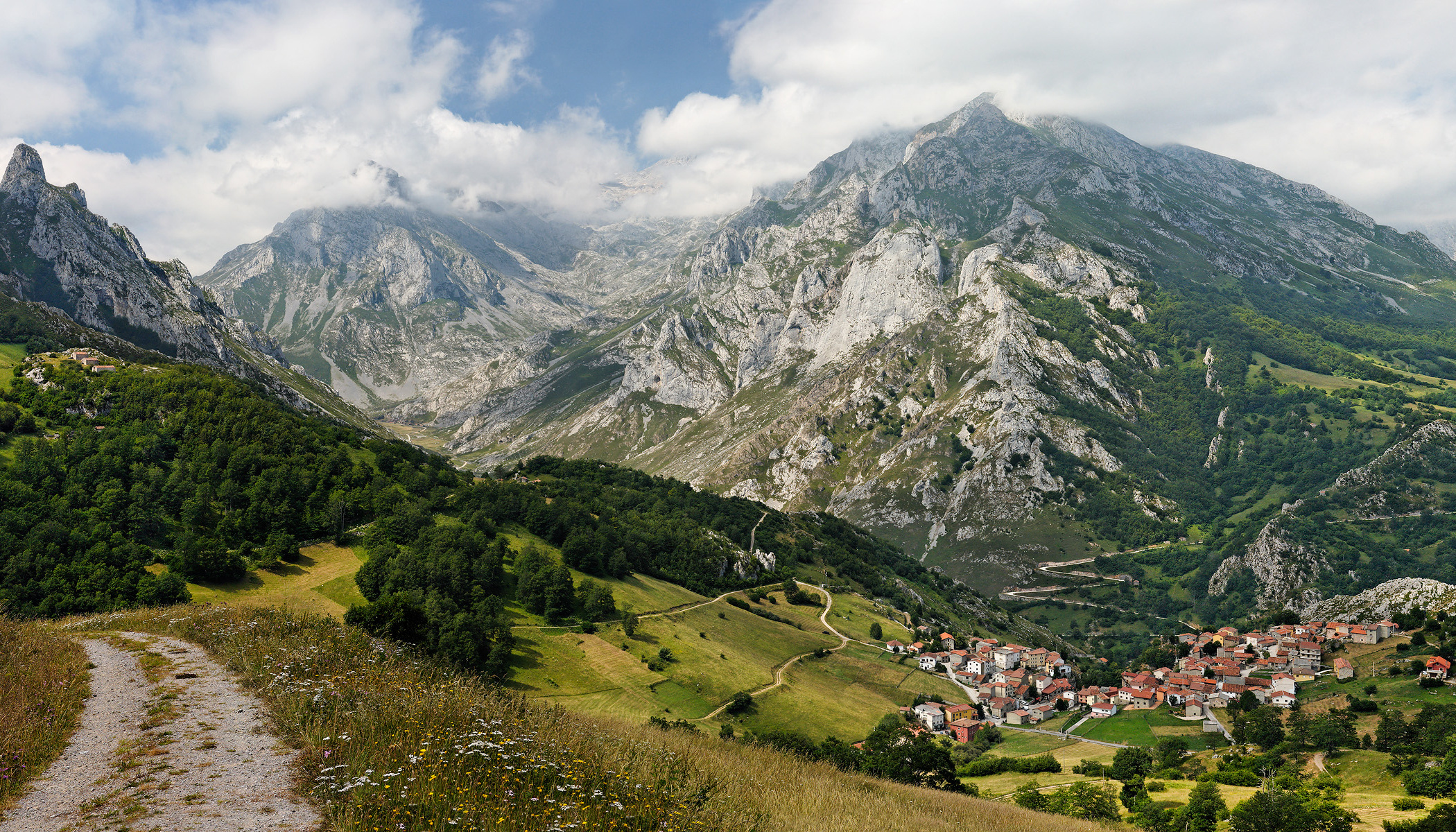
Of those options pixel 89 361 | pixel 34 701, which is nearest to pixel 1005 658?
pixel 34 701

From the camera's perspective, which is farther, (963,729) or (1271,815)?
(963,729)

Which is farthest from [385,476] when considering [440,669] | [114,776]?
[114,776]

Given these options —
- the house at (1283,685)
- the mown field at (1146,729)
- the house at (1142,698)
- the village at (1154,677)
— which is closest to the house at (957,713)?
the village at (1154,677)

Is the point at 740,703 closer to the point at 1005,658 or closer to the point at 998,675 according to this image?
the point at 998,675

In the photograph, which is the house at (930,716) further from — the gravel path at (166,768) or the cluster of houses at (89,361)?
the cluster of houses at (89,361)

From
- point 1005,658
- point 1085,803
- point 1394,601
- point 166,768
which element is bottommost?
point 1005,658

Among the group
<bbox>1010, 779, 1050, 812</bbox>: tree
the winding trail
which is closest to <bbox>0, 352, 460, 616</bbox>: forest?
the winding trail
